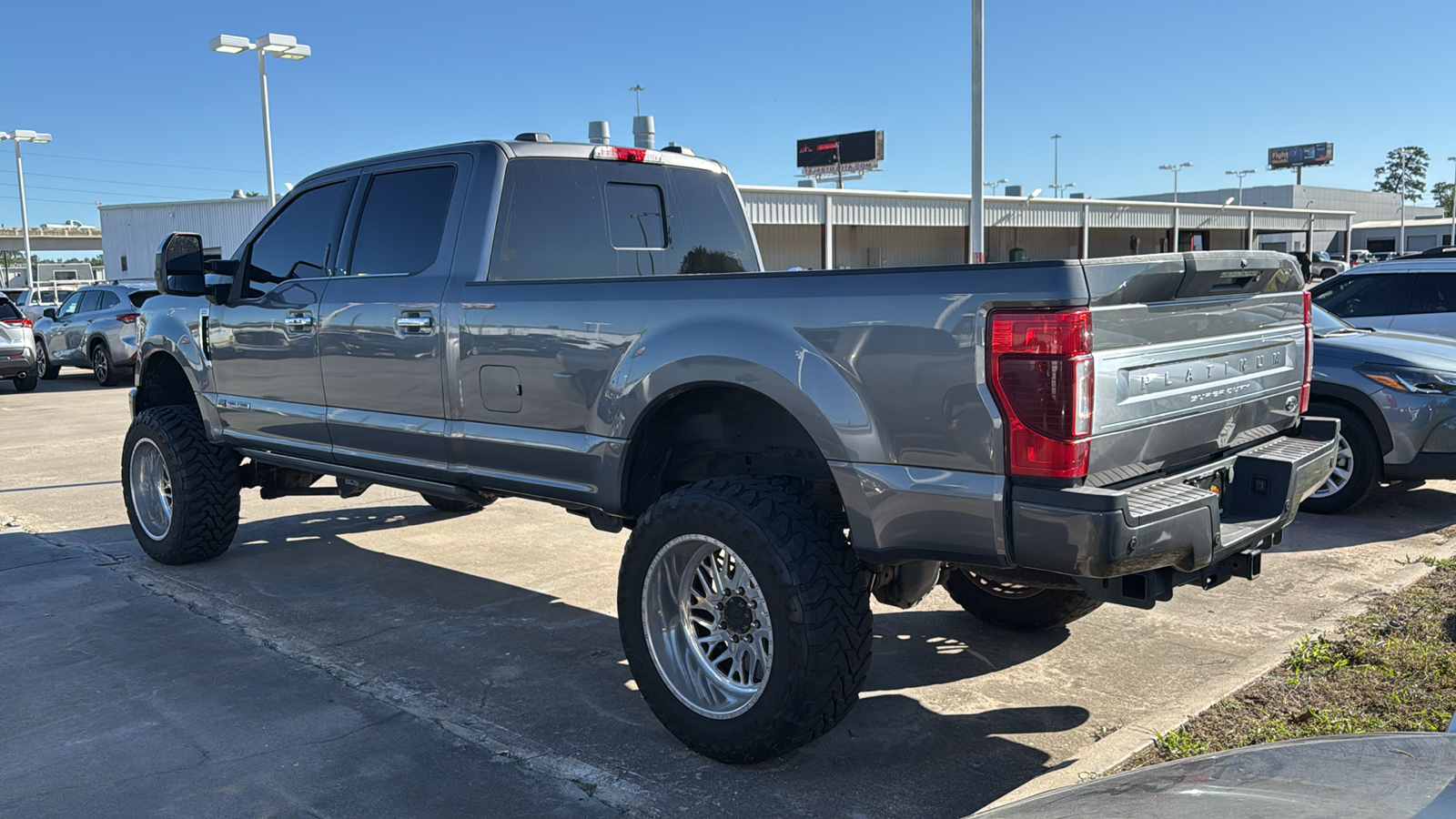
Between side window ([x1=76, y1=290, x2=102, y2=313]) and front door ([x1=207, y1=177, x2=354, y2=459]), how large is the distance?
16233mm

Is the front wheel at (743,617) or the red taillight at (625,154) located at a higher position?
the red taillight at (625,154)

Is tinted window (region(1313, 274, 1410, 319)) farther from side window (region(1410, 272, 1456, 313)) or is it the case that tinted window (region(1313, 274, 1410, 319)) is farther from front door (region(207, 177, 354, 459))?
front door (region(207, 177, 354, 459))

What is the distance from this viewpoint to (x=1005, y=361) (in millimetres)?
2992

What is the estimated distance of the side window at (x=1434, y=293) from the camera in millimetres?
9695

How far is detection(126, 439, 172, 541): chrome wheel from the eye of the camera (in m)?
6.51

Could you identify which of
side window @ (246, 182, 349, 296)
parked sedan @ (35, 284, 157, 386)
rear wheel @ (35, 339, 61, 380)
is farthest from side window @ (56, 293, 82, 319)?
side window @ (246, 182, 349, 296)

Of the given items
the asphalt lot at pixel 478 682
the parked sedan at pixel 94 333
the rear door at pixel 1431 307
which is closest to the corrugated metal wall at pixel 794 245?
the parked sedan at pixel 94 333

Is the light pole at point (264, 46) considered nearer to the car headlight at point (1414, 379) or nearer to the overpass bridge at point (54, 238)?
the car headlight at point (1414, 379)

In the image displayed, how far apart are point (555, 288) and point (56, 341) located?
65.1 ft

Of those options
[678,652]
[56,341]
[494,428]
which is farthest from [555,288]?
[56,341]

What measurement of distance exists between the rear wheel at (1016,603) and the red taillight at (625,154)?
2.49m

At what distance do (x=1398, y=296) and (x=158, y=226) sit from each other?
154 ft

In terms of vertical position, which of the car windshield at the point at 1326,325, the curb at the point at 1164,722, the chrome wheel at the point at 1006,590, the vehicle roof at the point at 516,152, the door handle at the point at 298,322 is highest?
the vehicle roof at the point at 516,152

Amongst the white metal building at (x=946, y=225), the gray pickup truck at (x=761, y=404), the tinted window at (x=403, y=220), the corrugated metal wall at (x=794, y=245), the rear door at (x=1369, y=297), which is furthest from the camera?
the corrugated metal wall at (x=794, y=245)
